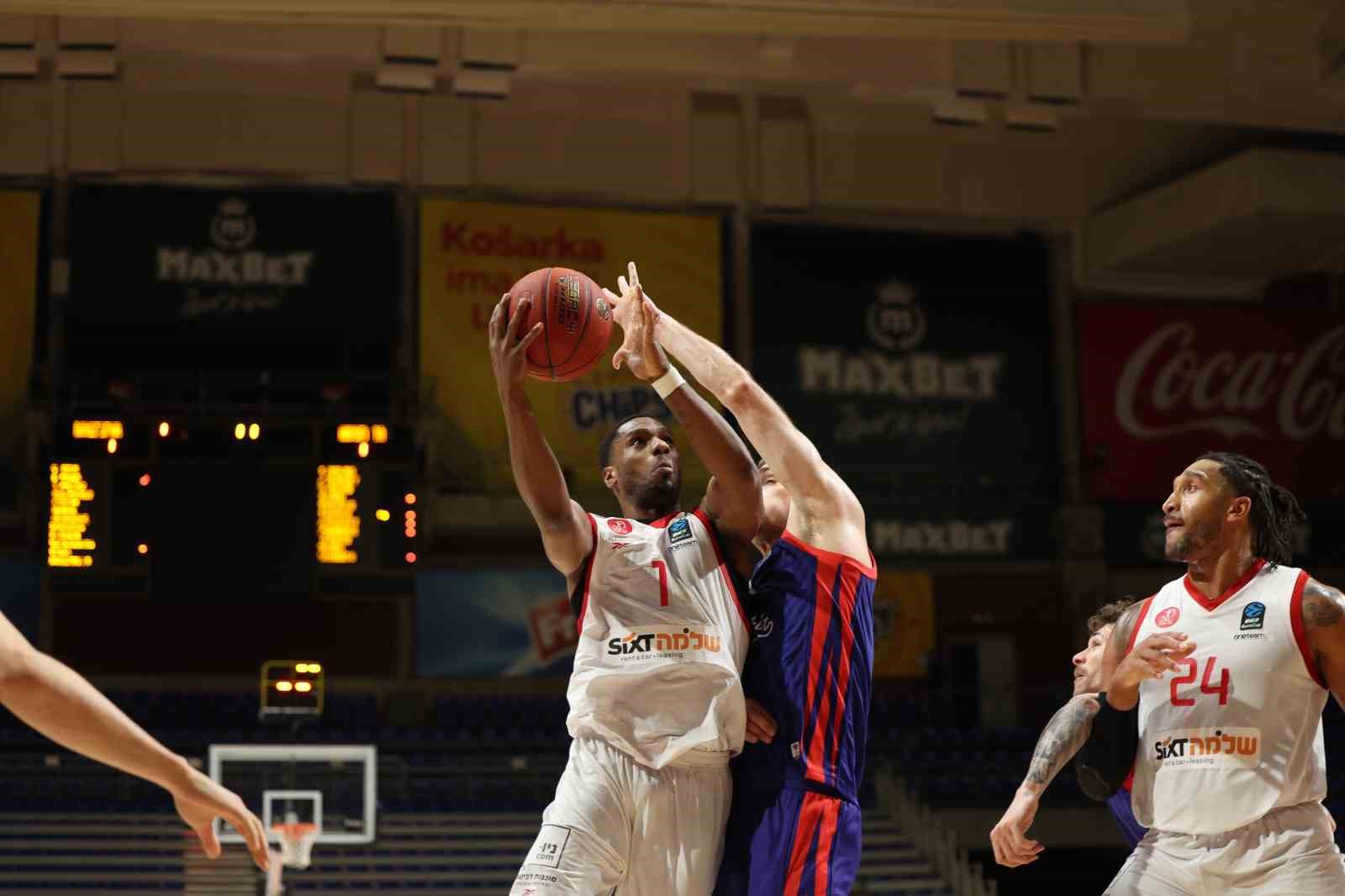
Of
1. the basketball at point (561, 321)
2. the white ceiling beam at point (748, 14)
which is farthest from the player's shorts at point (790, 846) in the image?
the white ceiling beam at point (748, 14)

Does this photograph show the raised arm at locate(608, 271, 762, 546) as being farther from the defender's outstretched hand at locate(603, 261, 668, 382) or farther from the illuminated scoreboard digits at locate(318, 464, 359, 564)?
the illuminated scoreboard digits at locate(318, 464, 359, 564)

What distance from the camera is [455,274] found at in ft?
56.9

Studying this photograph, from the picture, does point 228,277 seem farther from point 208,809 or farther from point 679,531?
point 208,809

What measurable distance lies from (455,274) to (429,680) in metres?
4.54

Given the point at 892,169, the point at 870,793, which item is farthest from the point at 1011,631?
the point at 892,169

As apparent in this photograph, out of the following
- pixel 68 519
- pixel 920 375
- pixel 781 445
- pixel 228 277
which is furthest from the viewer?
pixel 920 375

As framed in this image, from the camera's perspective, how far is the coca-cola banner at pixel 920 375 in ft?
59.4

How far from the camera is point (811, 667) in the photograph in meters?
4.30

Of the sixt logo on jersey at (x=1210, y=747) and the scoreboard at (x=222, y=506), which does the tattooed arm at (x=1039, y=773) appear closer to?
the sixt logo on jersey at (x=1210, y=747)

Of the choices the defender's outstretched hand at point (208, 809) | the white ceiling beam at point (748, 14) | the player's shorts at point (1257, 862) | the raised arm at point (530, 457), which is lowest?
the player's shorts at point (1257, 862)

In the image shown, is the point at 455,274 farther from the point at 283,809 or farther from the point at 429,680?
the point at 283,809

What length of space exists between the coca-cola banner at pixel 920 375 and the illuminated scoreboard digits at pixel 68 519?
26.4 ft

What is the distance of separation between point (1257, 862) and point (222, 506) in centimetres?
968

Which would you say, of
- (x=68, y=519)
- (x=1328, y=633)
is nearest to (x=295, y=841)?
(x=68, y=519)
